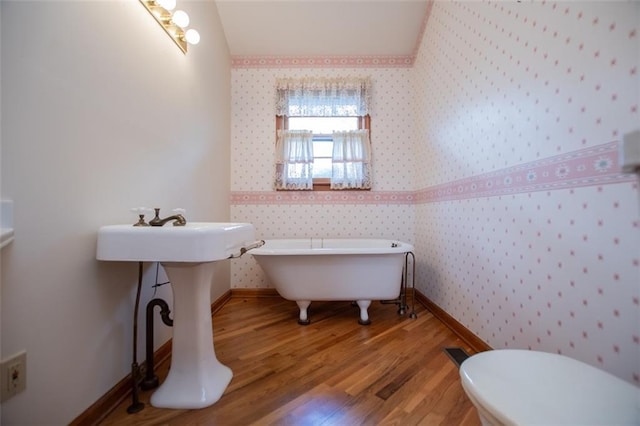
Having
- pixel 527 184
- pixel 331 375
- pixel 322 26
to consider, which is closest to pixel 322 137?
pixel 322 26

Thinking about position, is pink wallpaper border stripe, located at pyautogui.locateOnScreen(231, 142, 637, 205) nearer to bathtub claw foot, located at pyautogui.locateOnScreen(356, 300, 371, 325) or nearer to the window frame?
the window frame

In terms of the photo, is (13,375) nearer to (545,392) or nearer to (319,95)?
(545,392)

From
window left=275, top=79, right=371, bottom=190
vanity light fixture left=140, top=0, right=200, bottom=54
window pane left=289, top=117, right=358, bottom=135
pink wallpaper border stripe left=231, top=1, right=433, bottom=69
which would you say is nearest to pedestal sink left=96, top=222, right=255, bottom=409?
vanity light fixture left=140, top=0, right=200, bottom=54

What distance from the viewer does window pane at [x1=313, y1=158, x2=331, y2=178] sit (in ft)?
8.52

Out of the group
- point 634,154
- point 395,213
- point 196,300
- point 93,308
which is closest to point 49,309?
point 93,308

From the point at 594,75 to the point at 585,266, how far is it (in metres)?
0.66

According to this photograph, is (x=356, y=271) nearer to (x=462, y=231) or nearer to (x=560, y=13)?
(x=462, y=231)

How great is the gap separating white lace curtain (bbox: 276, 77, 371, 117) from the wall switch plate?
2.40 metres

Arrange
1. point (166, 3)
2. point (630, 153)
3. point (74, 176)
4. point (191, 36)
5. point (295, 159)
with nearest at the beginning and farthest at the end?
1. point (630, 153)
2. point (74, 176)
3. point (166, 3)
4. point (191, 36)
5. point (295, 159)

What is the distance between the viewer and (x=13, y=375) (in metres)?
0.69

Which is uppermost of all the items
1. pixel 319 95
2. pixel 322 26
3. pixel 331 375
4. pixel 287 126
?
pixel 322 26

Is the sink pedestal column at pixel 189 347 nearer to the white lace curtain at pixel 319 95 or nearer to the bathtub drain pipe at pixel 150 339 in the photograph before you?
the bathtub drain pipe at pixel 150 339

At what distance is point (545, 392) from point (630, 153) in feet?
2.00

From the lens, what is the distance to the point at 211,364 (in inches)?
45.9
